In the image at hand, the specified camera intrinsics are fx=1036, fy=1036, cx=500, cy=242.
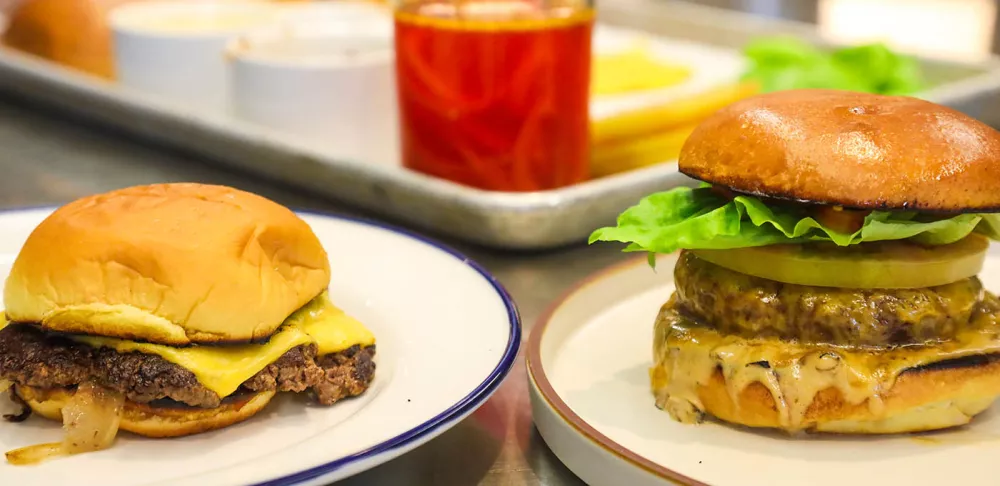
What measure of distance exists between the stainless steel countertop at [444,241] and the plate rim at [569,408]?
9 centimetres

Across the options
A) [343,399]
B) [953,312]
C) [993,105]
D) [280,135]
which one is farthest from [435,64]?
[993,105]

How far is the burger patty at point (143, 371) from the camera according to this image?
117 cm

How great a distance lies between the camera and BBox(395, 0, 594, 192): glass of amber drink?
2078mm

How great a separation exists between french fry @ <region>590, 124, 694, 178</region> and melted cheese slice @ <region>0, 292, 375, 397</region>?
1.14 metres

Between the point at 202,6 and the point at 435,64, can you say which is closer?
the point at 435,64

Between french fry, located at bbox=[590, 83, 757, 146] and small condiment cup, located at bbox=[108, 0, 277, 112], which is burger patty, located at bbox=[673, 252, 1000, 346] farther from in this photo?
small condiment cup, located at bbox=[108, 0, 277, 112]

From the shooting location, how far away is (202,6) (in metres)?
3.14

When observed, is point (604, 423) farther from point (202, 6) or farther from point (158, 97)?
point (202, 6)

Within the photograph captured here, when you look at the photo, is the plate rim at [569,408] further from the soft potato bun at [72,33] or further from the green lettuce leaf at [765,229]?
the soft potato bun at [72,33]

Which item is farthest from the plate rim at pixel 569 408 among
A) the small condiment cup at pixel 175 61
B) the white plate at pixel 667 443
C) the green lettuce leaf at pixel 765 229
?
the small condiment cup at pixel 175 61

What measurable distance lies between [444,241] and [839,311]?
964 mm

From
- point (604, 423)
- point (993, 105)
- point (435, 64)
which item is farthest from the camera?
point (993, 105)

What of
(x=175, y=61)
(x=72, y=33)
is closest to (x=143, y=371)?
(x=175, y=61)

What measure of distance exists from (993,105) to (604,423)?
1.82m
